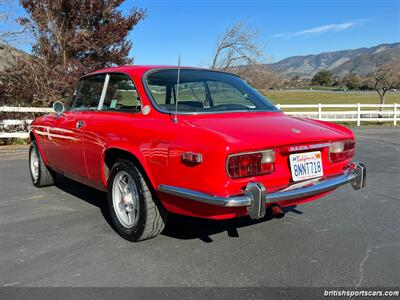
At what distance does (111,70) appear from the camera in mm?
4375

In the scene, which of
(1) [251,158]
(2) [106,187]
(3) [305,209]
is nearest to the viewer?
(1) [251,158]

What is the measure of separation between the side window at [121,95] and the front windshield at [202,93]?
0.65 feet

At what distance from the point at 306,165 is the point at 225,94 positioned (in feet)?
4.36

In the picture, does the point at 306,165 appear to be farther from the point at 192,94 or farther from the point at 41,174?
the point at 41,174

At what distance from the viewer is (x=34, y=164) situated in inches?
242

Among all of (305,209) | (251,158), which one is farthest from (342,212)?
(251,158)

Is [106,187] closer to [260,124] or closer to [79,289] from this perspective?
[79,289]

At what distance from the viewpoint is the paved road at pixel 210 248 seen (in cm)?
297

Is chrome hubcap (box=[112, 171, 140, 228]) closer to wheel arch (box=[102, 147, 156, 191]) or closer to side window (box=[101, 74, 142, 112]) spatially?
wheel arch (box=[102, 147, 156, 191])

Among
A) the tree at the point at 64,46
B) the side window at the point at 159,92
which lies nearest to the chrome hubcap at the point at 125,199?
the side window at the point at 159,92

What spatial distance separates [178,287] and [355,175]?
206 cm

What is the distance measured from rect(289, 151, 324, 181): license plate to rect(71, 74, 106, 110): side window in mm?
2370

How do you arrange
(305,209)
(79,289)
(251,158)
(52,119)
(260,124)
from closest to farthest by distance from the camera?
1. (79,289)
2. (251,158)
3. (260,124)
4. (305,209)
5. (52,119)

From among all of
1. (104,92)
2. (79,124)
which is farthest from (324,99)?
(79,124)
